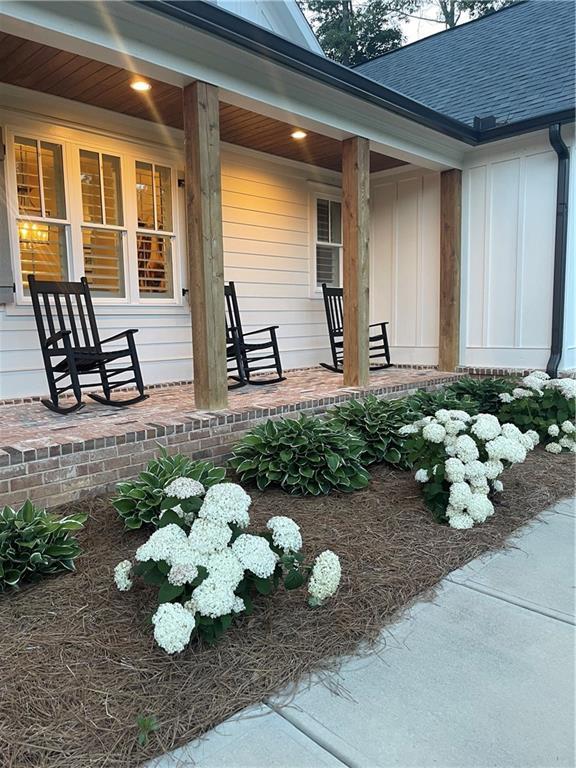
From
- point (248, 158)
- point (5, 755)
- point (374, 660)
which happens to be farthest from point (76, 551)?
point (248, 158)

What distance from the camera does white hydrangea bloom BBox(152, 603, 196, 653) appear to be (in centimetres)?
159

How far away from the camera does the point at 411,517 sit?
9.44 feet

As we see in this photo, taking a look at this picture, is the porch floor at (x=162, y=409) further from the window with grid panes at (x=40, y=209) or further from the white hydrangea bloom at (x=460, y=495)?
the white hydrangea bloom at (x=460, y=495)

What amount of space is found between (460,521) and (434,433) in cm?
45

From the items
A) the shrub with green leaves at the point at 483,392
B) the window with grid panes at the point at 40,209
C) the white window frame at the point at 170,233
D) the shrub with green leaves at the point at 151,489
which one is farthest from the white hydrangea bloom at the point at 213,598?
the white window frame at the point at 170,233

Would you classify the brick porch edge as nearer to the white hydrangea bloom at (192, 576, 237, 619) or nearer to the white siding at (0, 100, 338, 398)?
the white hydrangea bloom at (192, 576, 237, 619)

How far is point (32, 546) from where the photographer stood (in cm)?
215

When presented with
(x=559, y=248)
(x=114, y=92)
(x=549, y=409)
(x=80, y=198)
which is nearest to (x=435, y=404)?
(x=549, y=409)

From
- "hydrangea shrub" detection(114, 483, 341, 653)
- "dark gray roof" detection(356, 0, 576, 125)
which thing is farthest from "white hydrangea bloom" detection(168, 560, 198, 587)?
"dark gray roof" detection(356, 0, 576, 125)

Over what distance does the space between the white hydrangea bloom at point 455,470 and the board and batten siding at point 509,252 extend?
330cm

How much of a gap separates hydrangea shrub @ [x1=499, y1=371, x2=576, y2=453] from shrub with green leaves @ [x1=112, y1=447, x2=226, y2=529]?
258 cm

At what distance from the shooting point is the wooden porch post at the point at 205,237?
3.54 m

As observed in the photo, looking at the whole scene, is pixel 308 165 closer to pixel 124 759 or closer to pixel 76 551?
pixel 76 551

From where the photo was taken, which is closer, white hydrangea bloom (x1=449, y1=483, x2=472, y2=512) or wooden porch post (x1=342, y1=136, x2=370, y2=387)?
white hydrangea bloom (x1=449, y1=483, x2=472, y2=512)
